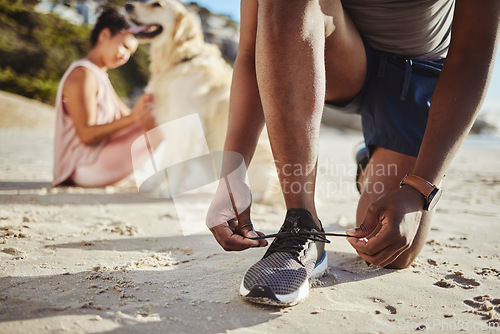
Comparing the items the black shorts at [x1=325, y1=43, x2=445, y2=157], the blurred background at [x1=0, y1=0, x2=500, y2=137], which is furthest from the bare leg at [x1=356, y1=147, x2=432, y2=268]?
the blurred background at [x1=0, y1=0, x2=500, y2=137]

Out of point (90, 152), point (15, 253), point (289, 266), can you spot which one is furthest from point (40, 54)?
point (289, 266)

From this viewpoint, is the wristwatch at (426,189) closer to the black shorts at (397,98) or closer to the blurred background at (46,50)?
the black shorts at (397,98)

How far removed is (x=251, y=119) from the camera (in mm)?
1344

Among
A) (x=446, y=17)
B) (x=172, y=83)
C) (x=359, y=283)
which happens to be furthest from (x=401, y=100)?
(x=172, y=83)

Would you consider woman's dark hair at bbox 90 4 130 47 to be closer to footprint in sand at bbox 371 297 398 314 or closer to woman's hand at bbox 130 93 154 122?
woman's hand at bbox 130 93 154 122

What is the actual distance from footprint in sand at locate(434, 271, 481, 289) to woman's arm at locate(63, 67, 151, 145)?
2468 mm

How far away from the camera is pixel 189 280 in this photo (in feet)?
4.01

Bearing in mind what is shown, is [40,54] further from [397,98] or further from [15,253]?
[397,98]

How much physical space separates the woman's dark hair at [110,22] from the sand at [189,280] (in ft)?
4.96

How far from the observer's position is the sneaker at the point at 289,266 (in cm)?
102

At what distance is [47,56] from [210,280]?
47.3ft

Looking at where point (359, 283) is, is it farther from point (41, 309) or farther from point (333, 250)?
point (41, 309)

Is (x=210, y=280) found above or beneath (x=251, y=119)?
beneath

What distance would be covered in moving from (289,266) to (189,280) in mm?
340
